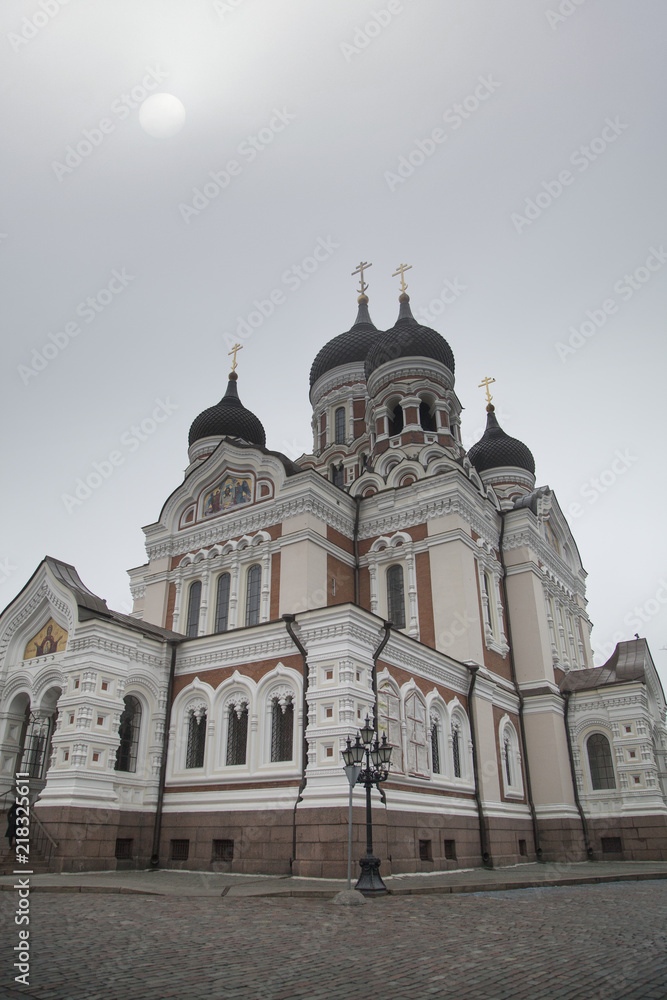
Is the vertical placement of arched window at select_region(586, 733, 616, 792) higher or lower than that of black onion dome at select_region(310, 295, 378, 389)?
lower

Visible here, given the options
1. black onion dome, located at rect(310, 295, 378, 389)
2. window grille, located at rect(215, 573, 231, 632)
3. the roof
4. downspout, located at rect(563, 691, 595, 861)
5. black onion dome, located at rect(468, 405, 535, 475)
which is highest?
black onion dome, located at rect(310, 295, 378, 389)

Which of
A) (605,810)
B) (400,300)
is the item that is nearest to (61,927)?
(605,810)

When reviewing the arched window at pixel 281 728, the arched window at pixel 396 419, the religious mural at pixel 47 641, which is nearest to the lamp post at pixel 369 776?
the arched window at pixel 281 728

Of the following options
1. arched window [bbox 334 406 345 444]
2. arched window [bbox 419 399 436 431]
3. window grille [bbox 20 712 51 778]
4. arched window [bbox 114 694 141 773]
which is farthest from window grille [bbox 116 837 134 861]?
arched window [bbox 334 406 345 444]

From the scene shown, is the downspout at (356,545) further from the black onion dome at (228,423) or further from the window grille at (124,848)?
the window grille at (124,848)

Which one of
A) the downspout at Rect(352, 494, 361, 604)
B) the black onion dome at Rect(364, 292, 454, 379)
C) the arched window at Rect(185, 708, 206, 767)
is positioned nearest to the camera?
the arched window at Rect(185, 708, 206, 767)

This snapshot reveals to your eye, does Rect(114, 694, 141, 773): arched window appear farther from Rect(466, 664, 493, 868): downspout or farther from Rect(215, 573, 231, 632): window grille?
Rect(466, 664, 493, 868): downspout

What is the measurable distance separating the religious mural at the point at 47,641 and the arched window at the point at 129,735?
6.28ft

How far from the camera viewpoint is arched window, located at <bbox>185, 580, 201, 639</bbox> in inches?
821

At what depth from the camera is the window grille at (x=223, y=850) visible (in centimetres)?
1393

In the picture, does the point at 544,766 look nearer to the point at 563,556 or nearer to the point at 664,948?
the point at 563,556

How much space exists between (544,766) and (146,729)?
11.4 metres

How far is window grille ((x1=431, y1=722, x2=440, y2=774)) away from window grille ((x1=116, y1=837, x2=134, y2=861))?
21.7 ft

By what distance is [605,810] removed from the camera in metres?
20.3
